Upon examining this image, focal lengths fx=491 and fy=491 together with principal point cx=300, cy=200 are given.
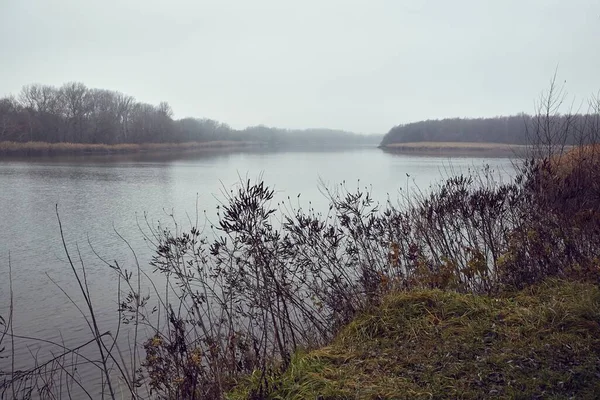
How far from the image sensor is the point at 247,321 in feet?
21.9

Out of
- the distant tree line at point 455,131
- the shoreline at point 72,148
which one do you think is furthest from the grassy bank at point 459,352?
the distant tree line at point 455,131

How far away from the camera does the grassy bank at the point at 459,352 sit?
3.00m

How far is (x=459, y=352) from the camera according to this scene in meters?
3.46

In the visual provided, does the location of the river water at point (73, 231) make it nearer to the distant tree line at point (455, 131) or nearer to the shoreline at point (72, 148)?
the shoreline at point (72, 148)

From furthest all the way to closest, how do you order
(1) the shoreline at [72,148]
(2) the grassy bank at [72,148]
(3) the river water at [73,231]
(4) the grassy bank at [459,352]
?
(2) the grassy bank at [72,148]
(1) the shoreline at [72,148]
(3) the river water at [73,231]
(4) the grassy bank at [459,352]

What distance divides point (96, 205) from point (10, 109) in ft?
218

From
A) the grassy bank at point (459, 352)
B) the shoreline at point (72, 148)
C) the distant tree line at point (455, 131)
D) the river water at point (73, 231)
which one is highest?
the distant tree line at point (455, 131)

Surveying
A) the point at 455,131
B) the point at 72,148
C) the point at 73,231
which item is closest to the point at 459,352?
the point at 73,231

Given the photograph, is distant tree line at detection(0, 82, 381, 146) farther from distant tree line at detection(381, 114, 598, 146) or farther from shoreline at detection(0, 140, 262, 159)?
distant tree line at detection(381, 114, 598, 146)

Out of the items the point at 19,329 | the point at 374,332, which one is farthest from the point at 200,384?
the point at 19,329

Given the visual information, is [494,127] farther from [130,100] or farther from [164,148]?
[130,100]

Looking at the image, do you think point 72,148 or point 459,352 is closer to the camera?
point 459,352

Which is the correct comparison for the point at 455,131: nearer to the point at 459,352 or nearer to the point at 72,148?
the point at 72,148

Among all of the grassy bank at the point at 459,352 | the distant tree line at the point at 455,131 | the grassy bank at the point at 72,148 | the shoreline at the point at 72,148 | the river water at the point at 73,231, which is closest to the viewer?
the grassy bank at the point at 459,352
